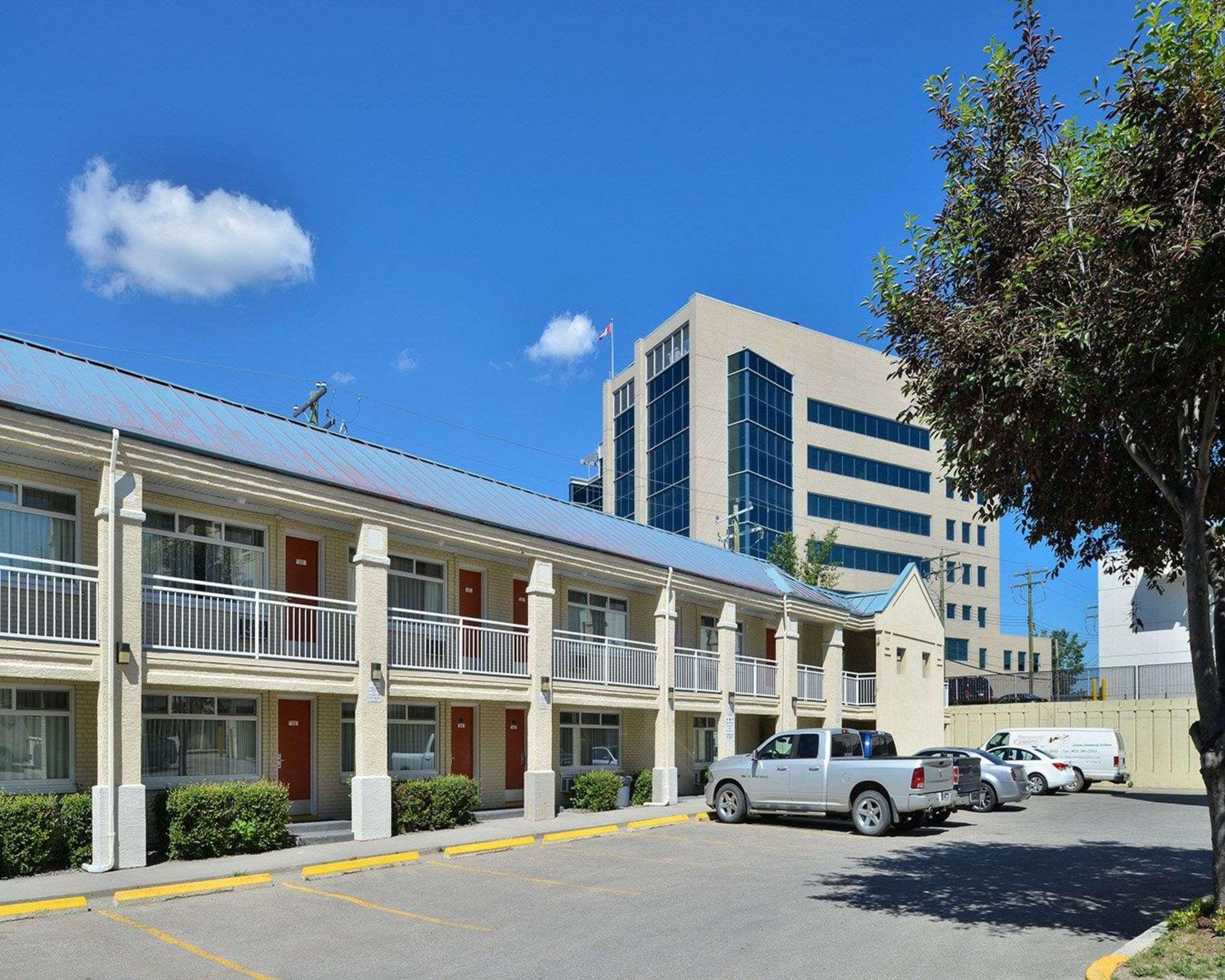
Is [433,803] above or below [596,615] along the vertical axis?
below

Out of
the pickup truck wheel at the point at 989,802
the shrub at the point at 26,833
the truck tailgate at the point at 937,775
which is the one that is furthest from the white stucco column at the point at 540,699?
the pickup truck wheel at the point at 989,802

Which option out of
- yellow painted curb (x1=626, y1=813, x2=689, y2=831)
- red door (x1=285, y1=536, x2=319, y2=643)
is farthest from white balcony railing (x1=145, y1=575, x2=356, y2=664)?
yellow painted curb (x1=626, y1=813, x2=689, y2=831)

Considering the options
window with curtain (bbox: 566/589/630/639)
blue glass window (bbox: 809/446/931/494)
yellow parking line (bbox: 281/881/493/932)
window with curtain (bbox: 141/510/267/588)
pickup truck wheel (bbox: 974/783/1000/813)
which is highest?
blue glass window (bbox: 809/446/931/494)

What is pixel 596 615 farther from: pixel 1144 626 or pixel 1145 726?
pixel 1144 626

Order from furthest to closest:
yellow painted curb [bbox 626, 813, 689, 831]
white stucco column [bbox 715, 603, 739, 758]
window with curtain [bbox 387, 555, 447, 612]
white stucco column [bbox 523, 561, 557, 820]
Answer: white stucco column [bbox 715, 603, 739, 758] < white stucco column [bbox 523, 561, 557, 820] < yellow painted curb [bbox 626, 813, 689, 831] < window with curtain [bbox 387, 555, 447, 612]

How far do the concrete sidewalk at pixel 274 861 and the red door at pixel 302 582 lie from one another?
371 cm

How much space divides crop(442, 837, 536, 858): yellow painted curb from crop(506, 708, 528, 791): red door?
197 inches

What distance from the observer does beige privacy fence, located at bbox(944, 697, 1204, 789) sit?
37.0 m

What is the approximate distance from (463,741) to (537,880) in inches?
330

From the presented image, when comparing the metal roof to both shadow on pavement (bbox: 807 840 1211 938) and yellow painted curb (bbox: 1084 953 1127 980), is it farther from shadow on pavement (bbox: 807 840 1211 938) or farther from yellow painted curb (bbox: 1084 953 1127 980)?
yellow painted curb (bbox: 1084 953 1127 980)

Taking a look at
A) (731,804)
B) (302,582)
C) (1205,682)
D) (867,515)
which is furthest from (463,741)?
(867,515)

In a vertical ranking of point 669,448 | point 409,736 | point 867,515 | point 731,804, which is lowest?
point 731,804

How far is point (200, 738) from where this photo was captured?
19.0m

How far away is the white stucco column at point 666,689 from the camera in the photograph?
27.3 metres
